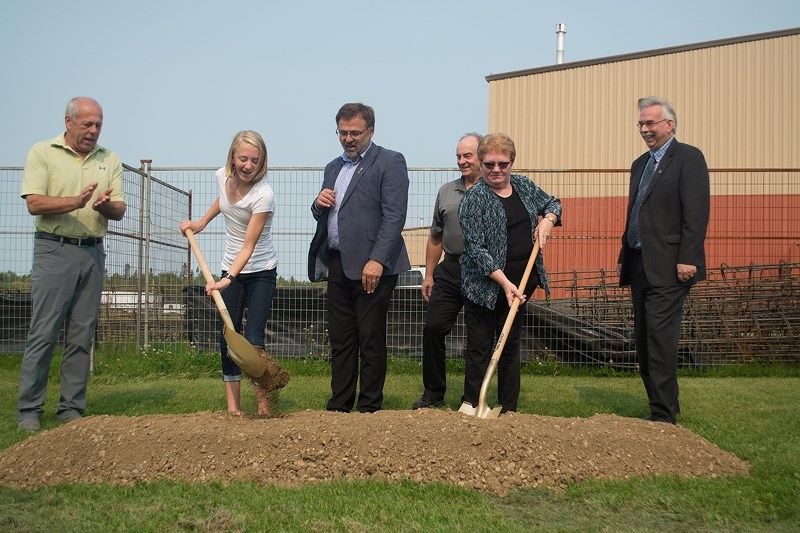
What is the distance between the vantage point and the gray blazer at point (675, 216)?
554 centimetres

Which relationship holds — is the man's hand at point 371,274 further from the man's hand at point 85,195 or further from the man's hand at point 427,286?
the man's hand at point 85,195

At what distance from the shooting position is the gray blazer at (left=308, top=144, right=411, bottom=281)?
5.64 meters

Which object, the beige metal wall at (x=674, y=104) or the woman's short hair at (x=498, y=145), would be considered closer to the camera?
the woman's short hair at (x=498, y=145)

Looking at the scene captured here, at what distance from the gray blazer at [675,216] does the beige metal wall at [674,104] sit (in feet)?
46.1

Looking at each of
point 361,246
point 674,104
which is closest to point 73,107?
point 361,246

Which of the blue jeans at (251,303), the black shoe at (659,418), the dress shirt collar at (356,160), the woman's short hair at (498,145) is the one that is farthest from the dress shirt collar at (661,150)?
the blue jeans at (251,303)

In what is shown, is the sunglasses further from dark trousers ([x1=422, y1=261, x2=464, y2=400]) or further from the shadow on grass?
the shadow on grass

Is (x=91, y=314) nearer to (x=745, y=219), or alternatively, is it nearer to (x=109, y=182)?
(x=109, y=182)

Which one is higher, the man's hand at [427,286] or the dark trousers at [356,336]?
the man's hand at [427,286]

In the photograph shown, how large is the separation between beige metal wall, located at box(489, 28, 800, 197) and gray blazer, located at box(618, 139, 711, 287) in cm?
1406

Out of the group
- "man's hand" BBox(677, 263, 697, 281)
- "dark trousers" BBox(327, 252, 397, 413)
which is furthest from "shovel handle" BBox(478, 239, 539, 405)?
"man's hand" BBox(677, 263, 697, 281)

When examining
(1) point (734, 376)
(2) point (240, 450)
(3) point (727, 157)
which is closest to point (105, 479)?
(2) point (240, 450)

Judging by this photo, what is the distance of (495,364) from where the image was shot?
16.9 ft

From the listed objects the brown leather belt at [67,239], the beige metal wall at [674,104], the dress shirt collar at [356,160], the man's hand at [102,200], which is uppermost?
the beige metal wall at [674,104]
